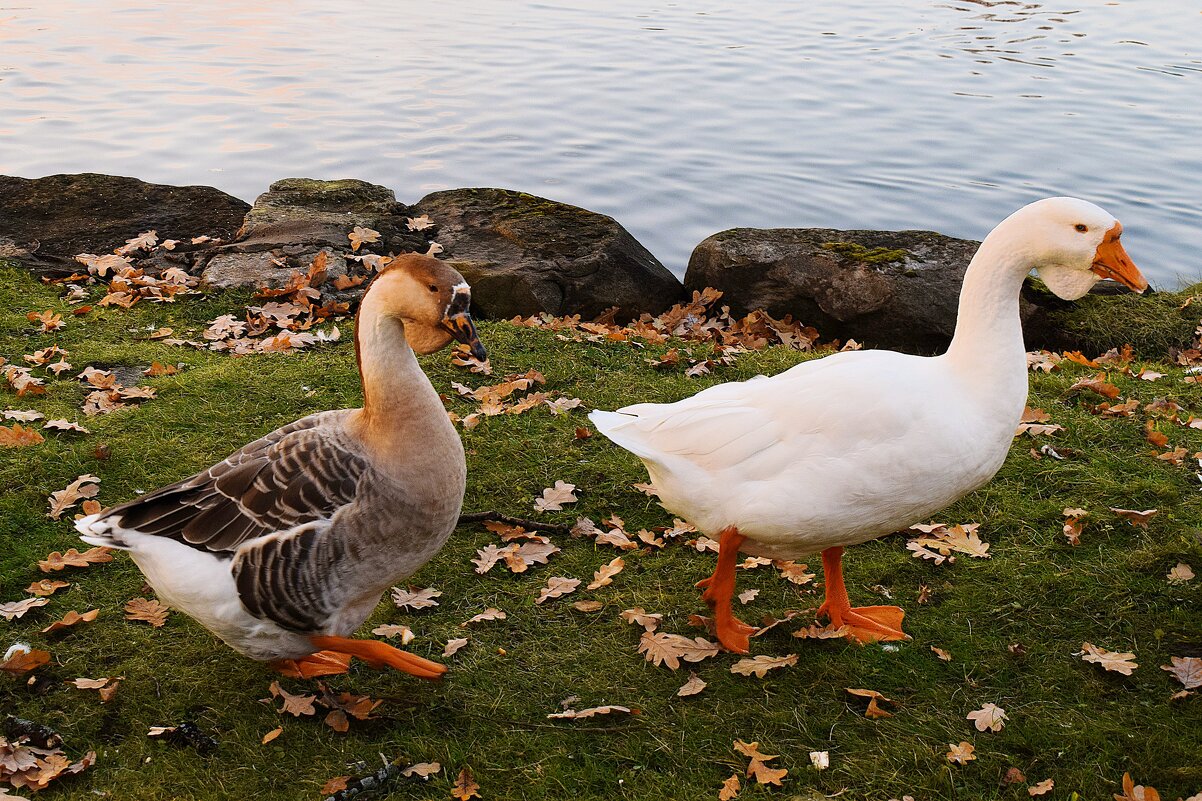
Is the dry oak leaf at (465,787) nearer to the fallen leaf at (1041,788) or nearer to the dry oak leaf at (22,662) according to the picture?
the dry oak leaf at (22,662)

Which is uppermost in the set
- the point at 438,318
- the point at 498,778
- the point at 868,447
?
Answer: the point at 438,318

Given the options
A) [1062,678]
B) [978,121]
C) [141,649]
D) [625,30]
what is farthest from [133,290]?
[625,30]

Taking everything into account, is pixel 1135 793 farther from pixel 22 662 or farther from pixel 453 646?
pixel 22 662

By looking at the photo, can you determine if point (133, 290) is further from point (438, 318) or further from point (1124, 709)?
point (1124, 709)

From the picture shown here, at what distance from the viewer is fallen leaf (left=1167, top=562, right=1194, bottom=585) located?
5109 millimetres

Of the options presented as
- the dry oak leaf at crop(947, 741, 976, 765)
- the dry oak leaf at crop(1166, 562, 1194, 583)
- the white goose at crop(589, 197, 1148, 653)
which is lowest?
the dry oak leaf at crop(947, 741, 976, 765)

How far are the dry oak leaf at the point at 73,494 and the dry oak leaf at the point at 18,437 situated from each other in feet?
2.02

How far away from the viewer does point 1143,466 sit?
625 centimetres

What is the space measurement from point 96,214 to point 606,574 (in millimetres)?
8340

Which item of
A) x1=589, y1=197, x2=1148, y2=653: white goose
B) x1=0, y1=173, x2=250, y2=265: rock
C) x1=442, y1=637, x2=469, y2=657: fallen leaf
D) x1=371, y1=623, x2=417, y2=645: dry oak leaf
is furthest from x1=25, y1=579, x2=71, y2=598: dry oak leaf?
x1=0, y1=173, x2=250, y2=265: rock

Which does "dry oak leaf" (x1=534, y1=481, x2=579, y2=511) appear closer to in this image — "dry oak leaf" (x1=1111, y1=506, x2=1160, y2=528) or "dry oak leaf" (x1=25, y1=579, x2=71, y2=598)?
"dry oak leaf" (x1=25, y1=579, x2=71, y2=598)

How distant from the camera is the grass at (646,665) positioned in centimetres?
411

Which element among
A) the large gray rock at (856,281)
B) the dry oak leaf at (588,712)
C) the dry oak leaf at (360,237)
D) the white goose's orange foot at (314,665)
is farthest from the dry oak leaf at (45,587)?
the large gray rock at (856,281)

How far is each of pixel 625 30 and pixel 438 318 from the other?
2214 cm
